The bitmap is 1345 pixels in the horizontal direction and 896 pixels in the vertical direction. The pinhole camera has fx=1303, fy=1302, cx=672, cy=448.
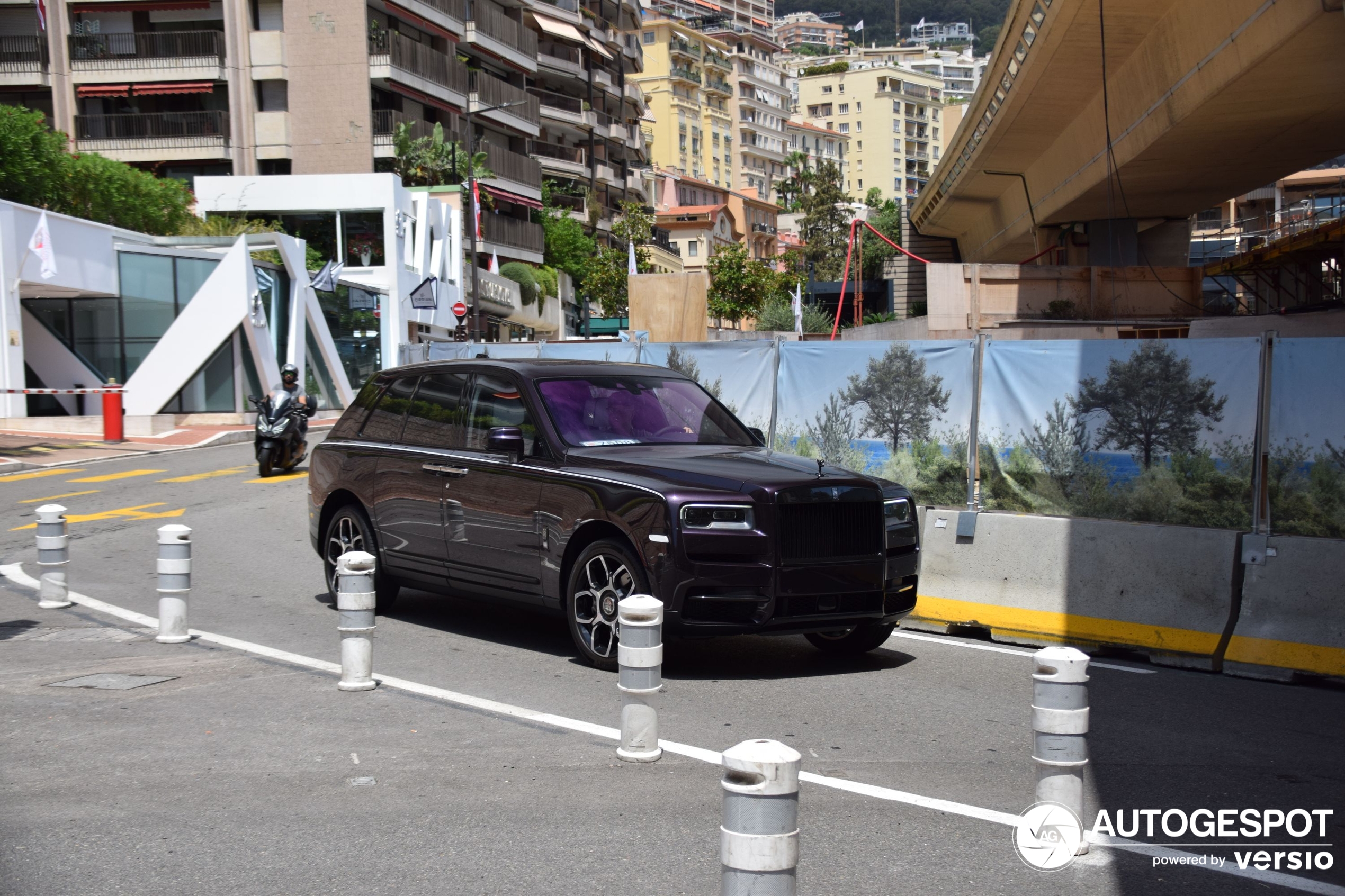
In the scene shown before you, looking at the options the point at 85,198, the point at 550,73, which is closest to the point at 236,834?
the point at 85,198

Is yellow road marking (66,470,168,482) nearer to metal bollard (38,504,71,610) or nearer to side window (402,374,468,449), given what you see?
metal bollard (38,504,71,610)

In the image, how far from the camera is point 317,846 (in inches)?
190

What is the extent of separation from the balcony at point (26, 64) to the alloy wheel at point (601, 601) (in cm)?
5142

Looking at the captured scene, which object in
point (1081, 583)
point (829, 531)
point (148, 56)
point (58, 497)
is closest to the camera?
point (829, 531)

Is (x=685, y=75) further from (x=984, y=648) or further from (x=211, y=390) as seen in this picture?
(x=984, y=648)

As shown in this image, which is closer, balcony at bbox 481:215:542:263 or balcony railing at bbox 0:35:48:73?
balcony railing at bbox 0:35:48:73

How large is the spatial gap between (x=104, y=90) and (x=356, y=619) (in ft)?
165

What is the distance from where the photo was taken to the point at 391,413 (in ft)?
32.7

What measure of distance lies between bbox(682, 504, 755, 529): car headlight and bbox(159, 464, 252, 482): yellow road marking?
15.2 metres

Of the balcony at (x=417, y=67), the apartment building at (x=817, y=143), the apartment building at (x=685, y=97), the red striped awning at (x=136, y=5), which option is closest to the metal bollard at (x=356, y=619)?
the balcony at (x=417, y=67)

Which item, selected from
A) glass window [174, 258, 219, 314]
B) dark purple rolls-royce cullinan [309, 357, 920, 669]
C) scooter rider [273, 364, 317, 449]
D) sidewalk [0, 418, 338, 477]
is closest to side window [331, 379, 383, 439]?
dark purple rolls-royce cullinan [309, 357, 920, 669]

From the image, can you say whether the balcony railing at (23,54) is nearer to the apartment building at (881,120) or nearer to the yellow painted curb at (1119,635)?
the yellow painted curb at (1119,635)

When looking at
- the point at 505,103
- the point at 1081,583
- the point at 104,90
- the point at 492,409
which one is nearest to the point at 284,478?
the point at 492,409

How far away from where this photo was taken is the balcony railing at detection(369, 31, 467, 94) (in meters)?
51.1
